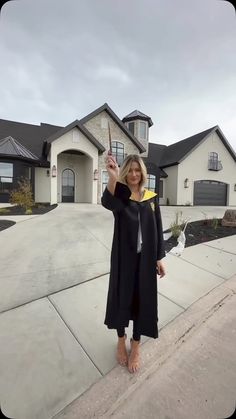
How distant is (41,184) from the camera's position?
1554 cm

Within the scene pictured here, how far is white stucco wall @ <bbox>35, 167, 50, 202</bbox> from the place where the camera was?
15438 mm

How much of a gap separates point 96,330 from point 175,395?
0.96 meters

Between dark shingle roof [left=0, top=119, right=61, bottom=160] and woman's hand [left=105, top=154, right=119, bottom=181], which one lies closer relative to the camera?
woman's hand [left=105, top=154, right=119, bottom=181]

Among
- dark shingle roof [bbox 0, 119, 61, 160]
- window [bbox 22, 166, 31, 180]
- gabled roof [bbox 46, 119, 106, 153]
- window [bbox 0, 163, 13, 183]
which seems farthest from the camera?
dark shingle roof [bbox 0, 119, 61, 160]

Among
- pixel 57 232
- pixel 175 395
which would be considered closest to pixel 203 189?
pixel 57 232

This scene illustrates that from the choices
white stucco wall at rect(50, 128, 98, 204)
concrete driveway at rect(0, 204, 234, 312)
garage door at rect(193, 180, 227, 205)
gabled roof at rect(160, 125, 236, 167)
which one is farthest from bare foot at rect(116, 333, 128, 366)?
garage door at rect(193, 180, 227, 205)

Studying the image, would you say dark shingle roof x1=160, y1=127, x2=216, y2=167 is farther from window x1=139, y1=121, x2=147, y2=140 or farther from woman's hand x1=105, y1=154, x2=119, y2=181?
woman's hand x1=105, y1=154, x2=119, y2=181

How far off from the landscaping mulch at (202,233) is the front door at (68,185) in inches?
457

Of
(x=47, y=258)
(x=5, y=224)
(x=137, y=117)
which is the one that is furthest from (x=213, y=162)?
(x=47, y=258)

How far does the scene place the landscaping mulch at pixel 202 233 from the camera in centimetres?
540

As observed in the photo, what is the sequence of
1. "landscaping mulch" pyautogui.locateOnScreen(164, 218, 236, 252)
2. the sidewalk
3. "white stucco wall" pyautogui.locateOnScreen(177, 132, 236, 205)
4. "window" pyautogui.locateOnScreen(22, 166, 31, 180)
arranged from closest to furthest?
the sidewalk → "landscaping mulch" pyautogui.locateOnScreen(164, 218, 236, 252) → "window" pyautogui.locateOnScreen(22, 166, 31, 180) → "white stucco wall" pyautogui.locateOnScreen(177, 132, 236, 205)

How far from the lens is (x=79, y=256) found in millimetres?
4359

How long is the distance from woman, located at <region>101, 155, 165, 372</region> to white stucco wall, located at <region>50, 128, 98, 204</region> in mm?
12197

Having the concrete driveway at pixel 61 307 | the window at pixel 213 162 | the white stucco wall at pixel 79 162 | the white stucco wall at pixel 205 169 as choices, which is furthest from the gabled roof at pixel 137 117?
the concrete driveway at pixel 61 307
